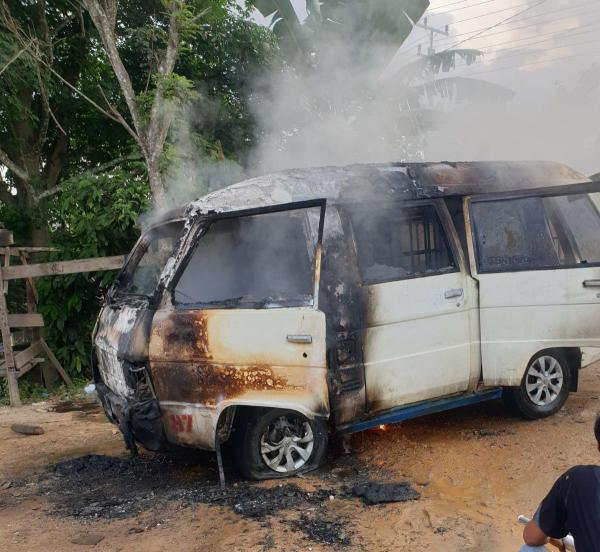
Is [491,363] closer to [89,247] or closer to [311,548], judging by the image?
[311,548]

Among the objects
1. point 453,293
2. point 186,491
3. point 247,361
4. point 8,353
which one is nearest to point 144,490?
point 186,491

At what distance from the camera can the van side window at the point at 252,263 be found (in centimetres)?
432

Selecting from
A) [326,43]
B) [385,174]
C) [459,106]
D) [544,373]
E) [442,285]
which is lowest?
[544,373]

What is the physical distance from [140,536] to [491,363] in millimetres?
2991

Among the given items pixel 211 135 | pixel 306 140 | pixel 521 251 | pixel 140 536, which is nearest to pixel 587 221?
pixel 521 251

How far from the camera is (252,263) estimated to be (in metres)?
4.46

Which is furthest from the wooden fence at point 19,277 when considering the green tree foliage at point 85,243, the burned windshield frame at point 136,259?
the burned windshield frame at point 136,259

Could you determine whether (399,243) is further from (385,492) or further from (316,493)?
(316,493)

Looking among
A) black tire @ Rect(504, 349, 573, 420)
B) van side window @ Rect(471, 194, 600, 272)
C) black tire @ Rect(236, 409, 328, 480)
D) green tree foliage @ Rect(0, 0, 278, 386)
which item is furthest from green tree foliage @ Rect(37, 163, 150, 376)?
black tire @ Rect(504, 349, 573, 420)

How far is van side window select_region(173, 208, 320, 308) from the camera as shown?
4322 millimetres

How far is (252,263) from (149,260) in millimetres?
1091

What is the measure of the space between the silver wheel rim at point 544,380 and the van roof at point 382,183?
5.10ft

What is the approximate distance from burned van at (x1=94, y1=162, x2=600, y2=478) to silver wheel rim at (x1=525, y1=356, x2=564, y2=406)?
3cm

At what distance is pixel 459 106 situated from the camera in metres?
11.5
